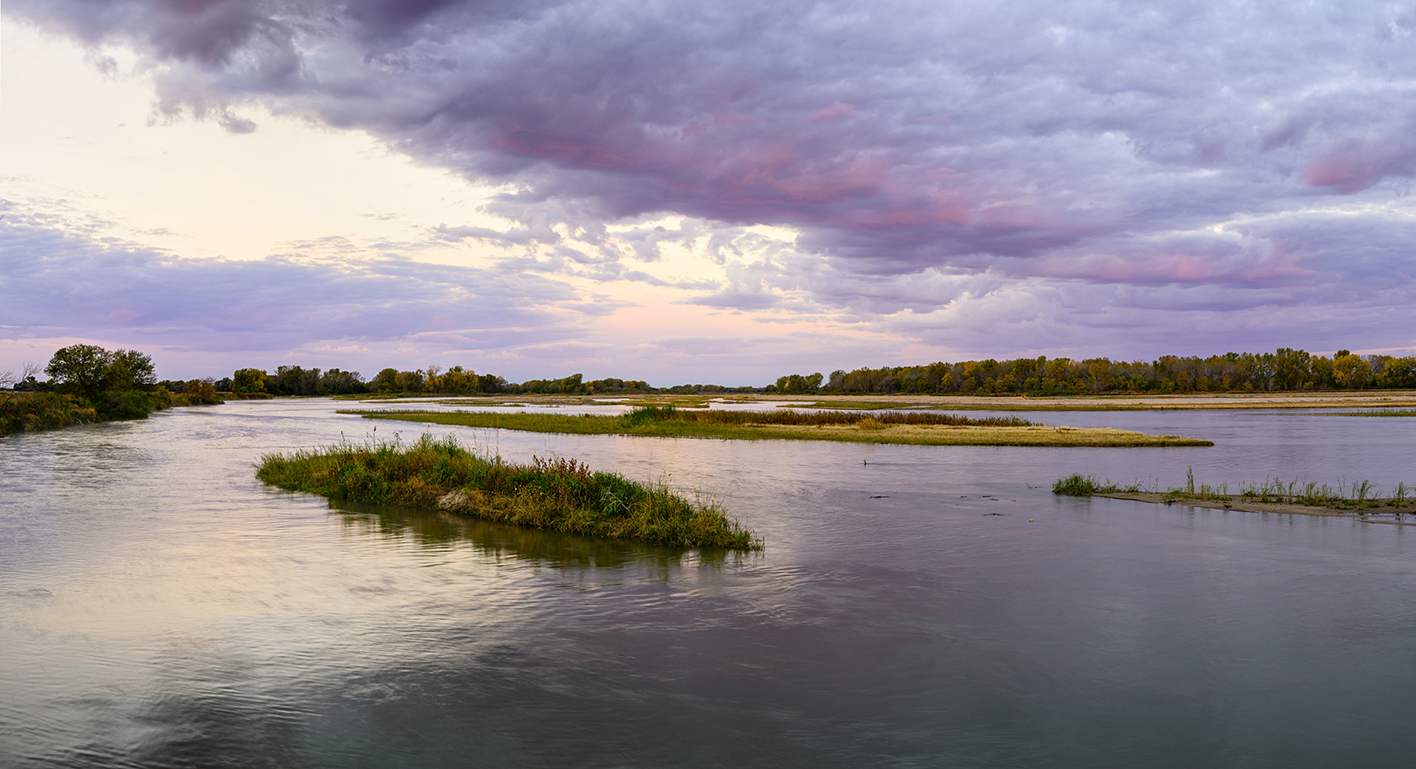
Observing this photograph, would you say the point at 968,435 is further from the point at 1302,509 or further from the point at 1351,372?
the point at 1351,372

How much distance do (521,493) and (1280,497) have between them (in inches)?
1005

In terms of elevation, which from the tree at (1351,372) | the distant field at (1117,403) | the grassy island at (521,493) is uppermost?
the tree at (1351,372)

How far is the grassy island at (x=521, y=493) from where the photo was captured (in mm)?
19141

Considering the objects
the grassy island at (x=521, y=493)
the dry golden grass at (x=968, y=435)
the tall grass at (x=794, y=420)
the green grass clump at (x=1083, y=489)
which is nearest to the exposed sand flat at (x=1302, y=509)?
the green grass clump at (x=1083, y=489)

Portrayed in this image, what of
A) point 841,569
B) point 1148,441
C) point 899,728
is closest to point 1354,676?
point 899,728

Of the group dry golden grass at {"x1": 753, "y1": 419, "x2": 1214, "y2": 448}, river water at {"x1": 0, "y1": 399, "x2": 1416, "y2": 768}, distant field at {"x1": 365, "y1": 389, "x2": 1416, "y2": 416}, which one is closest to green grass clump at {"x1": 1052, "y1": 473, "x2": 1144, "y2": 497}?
river water at {"x1": 0, "y1": 399, "x2": 1416, "y2": 768}

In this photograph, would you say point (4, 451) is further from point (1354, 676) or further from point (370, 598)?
point (1354, 676)

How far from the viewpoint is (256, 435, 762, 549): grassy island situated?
1914cm

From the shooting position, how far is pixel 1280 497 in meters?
25.8

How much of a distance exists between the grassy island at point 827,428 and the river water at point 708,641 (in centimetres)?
2983

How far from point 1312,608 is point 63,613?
877 inches

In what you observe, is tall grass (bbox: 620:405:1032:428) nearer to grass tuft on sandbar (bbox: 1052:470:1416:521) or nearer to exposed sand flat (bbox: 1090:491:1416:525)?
grass tuft on sandbar (bbox: 1052:470:1416:521)

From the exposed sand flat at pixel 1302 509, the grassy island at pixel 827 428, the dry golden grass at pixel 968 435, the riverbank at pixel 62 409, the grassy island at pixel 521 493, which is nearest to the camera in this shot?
the grassy island at pixel 521 493

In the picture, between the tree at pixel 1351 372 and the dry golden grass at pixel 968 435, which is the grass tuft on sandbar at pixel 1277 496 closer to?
the dry golden grass at pixel 968 435
